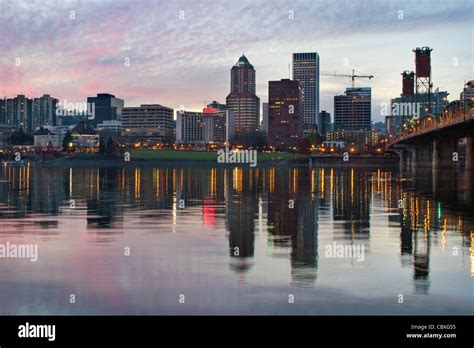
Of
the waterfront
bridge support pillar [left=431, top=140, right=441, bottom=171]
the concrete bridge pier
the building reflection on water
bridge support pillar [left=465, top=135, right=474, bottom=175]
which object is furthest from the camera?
the concrete bridge pier

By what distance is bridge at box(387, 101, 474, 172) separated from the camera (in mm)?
99188

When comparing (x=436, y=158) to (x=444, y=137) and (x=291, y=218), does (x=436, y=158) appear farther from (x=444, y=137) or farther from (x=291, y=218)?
(x=291, y=218)

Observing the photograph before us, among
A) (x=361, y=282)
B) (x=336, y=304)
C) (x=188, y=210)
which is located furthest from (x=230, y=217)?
(x=336, y=304)

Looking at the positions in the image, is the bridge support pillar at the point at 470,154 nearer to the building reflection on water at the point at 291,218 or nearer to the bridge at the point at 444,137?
the bridge at the point at 444,137

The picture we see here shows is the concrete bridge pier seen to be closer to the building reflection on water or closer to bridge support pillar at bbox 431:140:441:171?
bridge support pillar at bbox 431:140:441:171

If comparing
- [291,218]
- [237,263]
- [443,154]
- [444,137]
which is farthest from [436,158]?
[237,263]

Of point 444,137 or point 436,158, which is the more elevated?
point 444,137

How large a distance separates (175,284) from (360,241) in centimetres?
1044

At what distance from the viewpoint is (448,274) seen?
A: 17859 millimetres

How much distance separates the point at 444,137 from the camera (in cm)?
13200

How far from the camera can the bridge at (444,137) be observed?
99188 millimetres

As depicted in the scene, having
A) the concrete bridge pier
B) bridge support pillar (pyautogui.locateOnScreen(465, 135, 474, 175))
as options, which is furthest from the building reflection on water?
the concrete bridge pier
